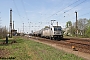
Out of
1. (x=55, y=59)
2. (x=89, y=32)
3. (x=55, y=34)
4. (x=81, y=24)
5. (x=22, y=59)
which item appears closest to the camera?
(x=55, y=59)

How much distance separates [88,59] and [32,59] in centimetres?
371

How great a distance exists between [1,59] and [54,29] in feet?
108

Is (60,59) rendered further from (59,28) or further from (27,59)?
(59,28)

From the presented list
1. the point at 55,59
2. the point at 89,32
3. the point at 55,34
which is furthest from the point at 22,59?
the point at 89,32

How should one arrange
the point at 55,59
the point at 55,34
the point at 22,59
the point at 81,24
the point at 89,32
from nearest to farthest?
the point at 55,59, the point at 22,59, the point at 55,34, the point at 89,32, the point at 81,24

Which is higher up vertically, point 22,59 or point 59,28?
point 59,28

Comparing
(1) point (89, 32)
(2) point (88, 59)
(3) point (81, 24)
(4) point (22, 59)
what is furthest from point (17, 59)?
(3) point (81, 24)

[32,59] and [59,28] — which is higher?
[59,28]

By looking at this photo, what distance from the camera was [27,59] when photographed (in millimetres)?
11602

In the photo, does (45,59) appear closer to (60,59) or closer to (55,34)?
(60,59)

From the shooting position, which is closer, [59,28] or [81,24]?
[59,28]

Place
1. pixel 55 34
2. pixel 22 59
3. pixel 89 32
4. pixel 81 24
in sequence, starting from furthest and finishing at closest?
pixel 81 24
pixel 89 32
pixel 55 34
pixel 22 59

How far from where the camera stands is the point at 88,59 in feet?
38.6

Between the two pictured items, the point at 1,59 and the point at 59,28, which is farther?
the point at 59,28
